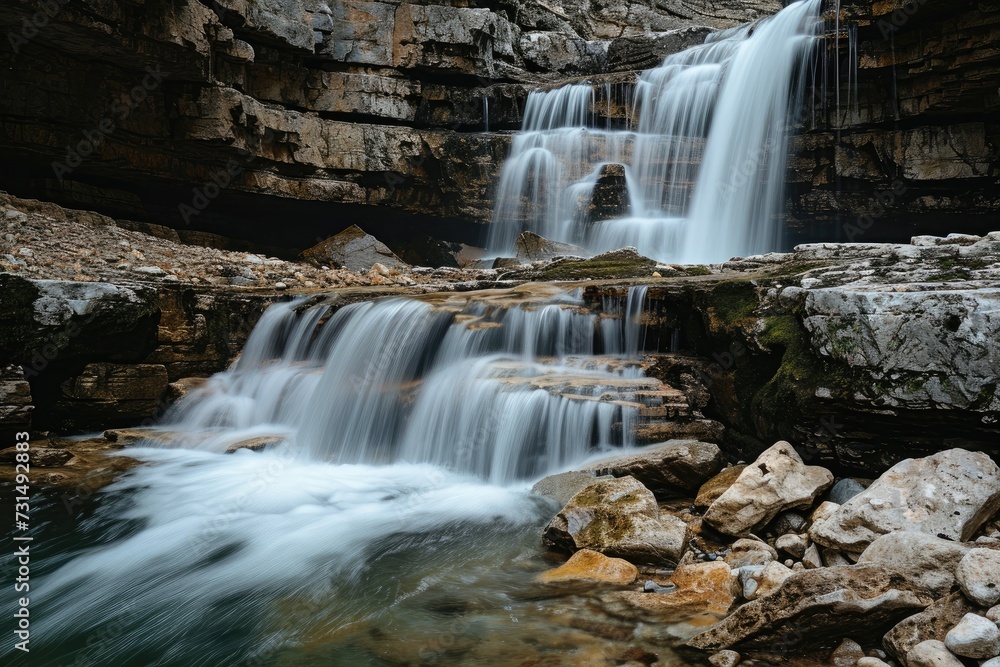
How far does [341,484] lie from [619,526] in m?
3.26

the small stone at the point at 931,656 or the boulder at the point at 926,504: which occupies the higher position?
the boulder at the point at 926,504

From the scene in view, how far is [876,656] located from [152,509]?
5.78 m

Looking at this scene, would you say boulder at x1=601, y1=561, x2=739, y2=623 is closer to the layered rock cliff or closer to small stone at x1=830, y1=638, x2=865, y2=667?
small stone at x1=830, y1=638, x2=865, y2=667

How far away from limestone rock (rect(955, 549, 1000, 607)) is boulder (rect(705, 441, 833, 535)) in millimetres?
1453

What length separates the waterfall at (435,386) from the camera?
6039mm

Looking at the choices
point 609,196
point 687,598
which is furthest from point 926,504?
point 609,196

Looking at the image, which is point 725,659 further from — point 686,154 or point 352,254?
point 686,154

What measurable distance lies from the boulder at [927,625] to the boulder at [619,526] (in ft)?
4.66

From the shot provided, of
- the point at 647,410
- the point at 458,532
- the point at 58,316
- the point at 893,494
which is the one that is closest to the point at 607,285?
the point at 647,410

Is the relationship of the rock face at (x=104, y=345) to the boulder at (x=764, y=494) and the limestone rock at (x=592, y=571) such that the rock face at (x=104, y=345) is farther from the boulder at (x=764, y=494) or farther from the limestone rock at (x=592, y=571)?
the boulder at (x=764, y=494)

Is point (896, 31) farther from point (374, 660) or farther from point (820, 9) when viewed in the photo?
point (374, 660)

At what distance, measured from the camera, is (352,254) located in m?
15.1

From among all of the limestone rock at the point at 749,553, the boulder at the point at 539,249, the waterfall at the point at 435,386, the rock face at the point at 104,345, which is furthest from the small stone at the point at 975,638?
the boulder at the point at 539,249

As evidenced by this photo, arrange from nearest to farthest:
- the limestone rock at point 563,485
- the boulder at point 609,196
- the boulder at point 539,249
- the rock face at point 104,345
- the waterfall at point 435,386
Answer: the limestone rock at point 563,485 < the waterfall at point 435,386 < the rock face at point 104,345 < the boulder at point 539,249 < the boulder at point 609,196
